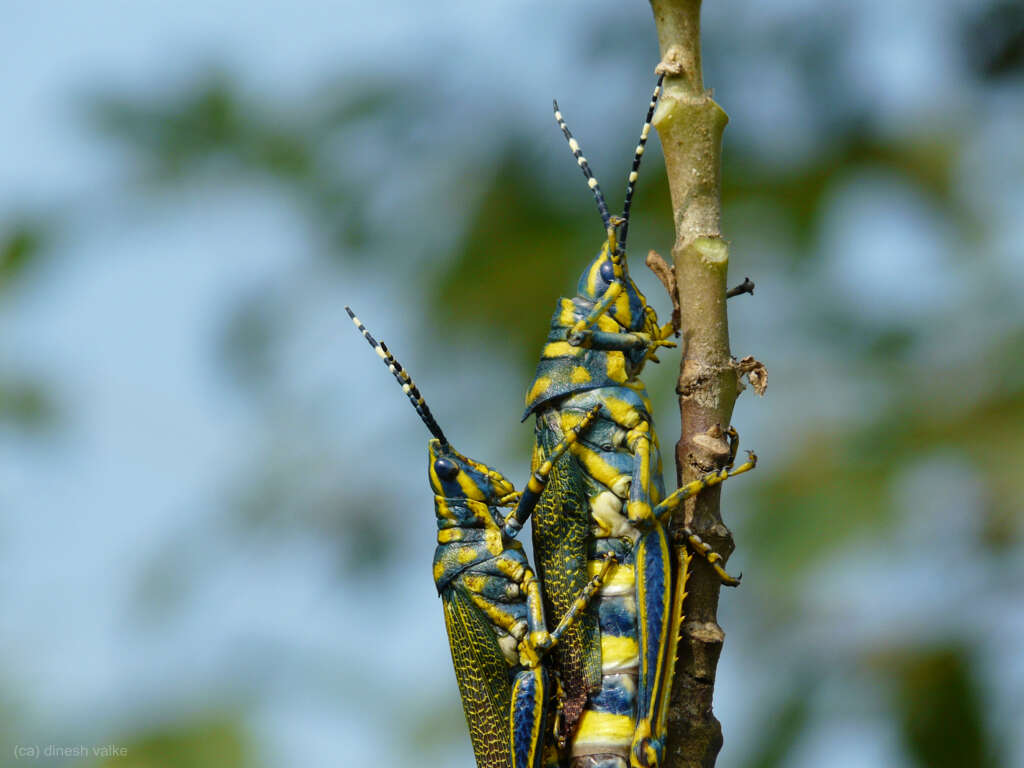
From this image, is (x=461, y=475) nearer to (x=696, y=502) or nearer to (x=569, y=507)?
(x=569, y=507)

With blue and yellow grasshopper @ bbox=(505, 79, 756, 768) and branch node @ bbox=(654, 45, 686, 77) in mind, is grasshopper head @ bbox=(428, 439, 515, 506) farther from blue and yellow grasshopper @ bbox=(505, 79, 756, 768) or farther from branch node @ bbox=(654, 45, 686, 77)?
branch node @ bbox=(654, 45, 686, 77)

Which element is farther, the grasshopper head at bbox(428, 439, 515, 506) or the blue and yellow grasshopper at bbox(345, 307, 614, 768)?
the grasshopper head at bbox(428, 439, 515, 506)

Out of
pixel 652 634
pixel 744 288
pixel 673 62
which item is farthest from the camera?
pixel 744 288

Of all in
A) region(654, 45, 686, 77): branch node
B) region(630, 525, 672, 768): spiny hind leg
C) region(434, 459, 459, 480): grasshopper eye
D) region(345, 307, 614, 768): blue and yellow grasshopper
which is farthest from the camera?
region(434, 459, 459, 480): grasshopper eye

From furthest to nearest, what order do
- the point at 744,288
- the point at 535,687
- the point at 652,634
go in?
the point at 744,288 < the point at 535,687 < the point at 652,634

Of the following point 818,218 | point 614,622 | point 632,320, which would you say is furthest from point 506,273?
point 614,622

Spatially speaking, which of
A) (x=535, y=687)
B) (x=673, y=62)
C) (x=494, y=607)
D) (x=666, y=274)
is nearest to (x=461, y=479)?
(x=494, y=607)

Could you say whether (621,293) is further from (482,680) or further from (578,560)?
(482,680)

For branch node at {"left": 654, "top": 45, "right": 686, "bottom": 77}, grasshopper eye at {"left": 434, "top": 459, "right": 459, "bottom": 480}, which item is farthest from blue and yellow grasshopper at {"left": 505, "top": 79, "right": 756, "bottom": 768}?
branch node at {"left": 654, "top": 45, "right": 686, "bottom": 77}

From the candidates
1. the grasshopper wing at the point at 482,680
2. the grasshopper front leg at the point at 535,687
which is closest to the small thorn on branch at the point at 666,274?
the grasshopper front leg at the point at 535,687
